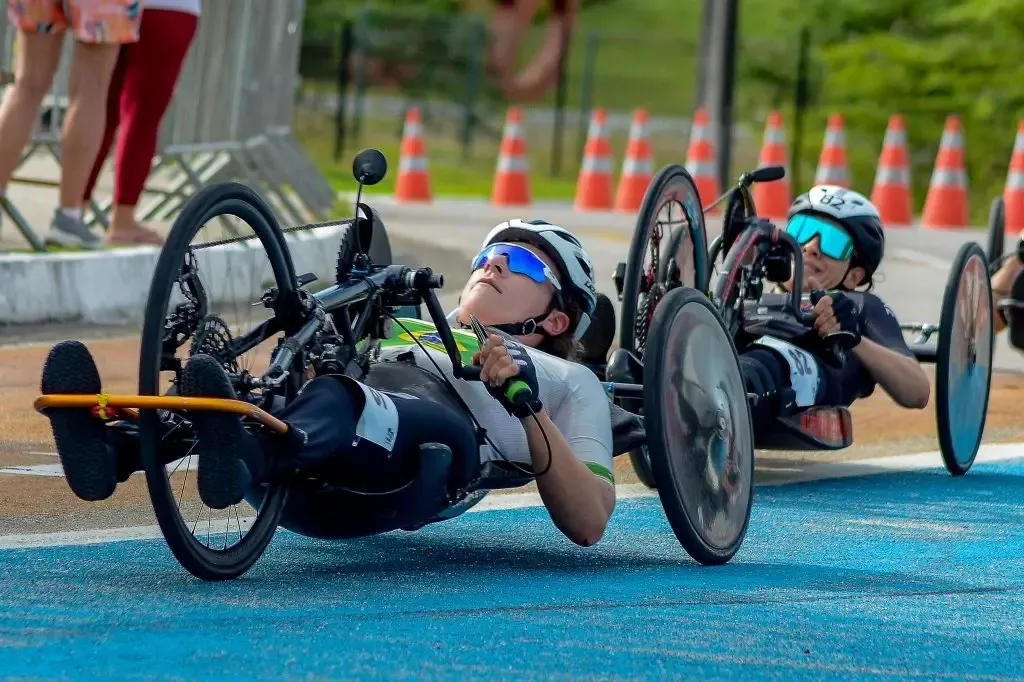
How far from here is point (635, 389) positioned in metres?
6.00

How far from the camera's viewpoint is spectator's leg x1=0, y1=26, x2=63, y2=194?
9.52 metres

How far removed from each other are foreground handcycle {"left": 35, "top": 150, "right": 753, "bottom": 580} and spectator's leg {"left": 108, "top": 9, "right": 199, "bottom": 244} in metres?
4.59

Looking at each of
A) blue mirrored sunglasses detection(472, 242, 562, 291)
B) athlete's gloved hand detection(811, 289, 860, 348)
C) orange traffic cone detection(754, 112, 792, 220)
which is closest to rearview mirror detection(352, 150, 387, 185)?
blue mirrored sunglasses detection(472, 242, 562, 291)

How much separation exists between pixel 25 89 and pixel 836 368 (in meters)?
3.84

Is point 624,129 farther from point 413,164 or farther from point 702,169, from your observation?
point 702,169

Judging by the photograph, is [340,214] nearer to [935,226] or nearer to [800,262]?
[935,226]

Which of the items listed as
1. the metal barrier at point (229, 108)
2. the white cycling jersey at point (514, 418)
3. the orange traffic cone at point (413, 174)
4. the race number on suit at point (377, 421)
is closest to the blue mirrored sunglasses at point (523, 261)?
the white cycling jersey at point (514, 418)

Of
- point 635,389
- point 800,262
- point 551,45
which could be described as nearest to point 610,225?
point 800,262

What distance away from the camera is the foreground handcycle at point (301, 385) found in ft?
15.6

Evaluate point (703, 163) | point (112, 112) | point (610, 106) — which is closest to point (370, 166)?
point (112, 112)

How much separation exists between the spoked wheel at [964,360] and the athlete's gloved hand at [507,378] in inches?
101

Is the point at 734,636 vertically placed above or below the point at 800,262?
below

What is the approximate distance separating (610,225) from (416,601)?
12.4m

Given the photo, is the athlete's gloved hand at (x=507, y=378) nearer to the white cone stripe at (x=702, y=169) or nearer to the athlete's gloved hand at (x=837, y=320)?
the athlete's gloved hand at (x=837, y=320)
